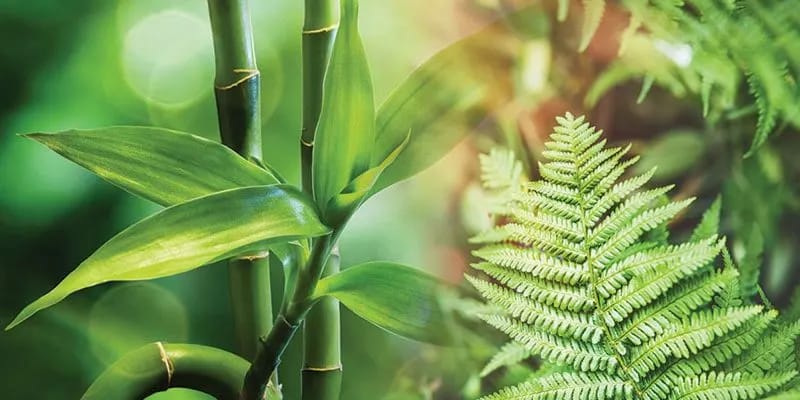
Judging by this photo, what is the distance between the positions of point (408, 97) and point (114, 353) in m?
0.35

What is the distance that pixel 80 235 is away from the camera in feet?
2.44

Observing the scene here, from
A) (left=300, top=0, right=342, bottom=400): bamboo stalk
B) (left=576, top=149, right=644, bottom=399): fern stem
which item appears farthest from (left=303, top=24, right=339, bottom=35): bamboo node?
(left=576, top=149, right=644, bottom=399): fern stem

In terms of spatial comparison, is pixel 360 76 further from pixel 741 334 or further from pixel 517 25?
pixel 741 334

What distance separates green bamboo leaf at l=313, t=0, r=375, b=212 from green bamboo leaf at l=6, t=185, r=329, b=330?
0.05m

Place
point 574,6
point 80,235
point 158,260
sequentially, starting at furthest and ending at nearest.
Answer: point 574,6
point 80,235
point 158,260

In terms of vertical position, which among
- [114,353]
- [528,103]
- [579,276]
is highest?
[528,103]

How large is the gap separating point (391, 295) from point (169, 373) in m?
0.20

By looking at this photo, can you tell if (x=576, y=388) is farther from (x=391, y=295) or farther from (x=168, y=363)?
(x=168, y=363)

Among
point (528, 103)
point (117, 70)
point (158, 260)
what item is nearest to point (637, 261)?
point (528, 103)

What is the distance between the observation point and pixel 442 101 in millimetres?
771

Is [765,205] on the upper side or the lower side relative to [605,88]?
lower

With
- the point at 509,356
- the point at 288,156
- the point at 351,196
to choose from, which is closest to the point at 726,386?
the point at 509,356

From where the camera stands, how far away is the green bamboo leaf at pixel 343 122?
665 mm

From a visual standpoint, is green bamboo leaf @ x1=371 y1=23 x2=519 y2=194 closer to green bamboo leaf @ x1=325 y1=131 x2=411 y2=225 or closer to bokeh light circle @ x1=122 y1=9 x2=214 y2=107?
green bamboo leaf @ x1=325 y1=131 x2=411 y2=225
